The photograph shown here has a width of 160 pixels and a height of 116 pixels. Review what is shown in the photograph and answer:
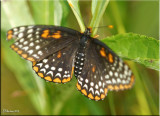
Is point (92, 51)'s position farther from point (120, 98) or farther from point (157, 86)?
point (157, 86)

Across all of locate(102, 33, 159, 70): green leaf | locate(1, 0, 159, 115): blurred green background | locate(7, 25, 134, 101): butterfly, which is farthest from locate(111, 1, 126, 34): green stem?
locate(102, 33, 159, 70): green leaf

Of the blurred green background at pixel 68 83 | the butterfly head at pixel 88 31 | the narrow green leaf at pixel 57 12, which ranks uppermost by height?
the narrow green leaf at pixel 57 12

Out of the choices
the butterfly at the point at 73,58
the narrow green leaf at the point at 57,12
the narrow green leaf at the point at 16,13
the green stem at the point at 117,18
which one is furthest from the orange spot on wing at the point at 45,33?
the green stem at the point at 117,18

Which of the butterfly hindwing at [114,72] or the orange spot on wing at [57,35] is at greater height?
the orange spot on wing at [57,35]

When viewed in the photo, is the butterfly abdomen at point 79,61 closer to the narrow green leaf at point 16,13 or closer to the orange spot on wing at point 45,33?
the orange spot on wing at point 45,33

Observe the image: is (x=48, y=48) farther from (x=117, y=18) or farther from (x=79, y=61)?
(x=117, y=18)

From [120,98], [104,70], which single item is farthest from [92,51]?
[120,98]

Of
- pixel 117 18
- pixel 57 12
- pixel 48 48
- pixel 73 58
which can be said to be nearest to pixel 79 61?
pixel 73 58

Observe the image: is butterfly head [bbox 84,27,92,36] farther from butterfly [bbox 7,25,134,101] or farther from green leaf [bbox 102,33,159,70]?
green leaf [bbox 102,33,159,70]
